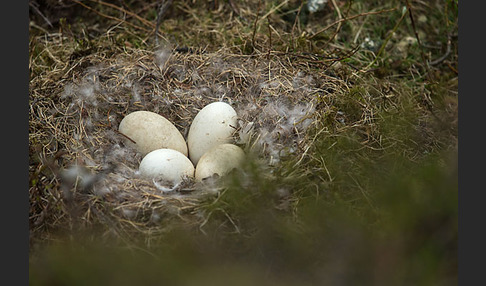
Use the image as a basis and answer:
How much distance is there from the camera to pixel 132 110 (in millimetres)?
3369

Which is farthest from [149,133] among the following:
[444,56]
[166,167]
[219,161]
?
[444,56]

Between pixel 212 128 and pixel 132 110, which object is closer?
pixel 212 128

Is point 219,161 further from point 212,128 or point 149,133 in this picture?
point 149,133

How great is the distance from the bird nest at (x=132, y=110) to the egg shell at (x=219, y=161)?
0.09 metres

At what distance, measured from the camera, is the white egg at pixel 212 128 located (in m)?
3.06

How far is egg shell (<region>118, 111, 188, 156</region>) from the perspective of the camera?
3072mm

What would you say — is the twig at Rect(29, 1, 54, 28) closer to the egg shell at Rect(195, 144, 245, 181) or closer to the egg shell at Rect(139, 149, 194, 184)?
the egg shell at Rect(139, 149, 194, 184)

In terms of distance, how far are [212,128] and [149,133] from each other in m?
0.37

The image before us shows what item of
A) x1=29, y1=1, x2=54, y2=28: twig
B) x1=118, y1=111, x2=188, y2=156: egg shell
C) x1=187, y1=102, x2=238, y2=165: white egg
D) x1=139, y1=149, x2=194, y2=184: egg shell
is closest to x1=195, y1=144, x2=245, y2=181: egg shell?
x1=139, y1=149, x2=194, y2=184: egg shell

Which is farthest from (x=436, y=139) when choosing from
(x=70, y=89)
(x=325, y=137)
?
(x=70, y=89)

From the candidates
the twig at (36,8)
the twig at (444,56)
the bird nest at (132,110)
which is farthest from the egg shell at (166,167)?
the twig at (444,56)

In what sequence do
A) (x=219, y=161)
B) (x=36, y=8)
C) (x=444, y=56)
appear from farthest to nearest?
1. (x=36, y=8)
2. (x=444, y=56)
3. (x=219, y=161)

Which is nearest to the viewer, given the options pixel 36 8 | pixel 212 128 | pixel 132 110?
pixel 212 128

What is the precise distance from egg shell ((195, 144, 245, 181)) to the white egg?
21 cm
